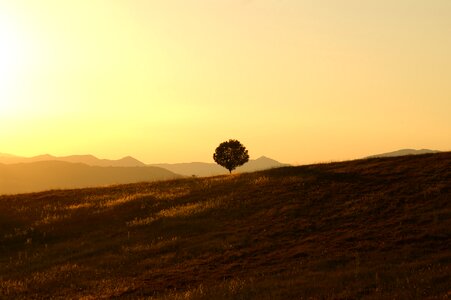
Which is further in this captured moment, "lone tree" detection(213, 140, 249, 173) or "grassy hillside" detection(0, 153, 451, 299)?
"lone tree" detection(213, 140, 249, 173)

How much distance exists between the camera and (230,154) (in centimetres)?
7238

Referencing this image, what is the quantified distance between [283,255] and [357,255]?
384 centimetres

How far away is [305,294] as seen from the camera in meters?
17.7

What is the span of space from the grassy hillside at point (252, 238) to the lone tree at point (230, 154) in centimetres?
2080

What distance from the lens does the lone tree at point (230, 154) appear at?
72438 millimetres

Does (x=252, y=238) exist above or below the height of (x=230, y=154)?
below

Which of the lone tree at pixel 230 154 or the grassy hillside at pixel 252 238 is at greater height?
the lone tree at pixel 230 154

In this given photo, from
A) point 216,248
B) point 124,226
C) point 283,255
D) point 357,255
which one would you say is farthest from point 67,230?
point 357,255

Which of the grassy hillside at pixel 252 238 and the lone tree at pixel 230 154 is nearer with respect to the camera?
the grassy hillside at pixel 252 238

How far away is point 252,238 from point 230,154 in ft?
140

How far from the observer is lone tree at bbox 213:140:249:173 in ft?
238

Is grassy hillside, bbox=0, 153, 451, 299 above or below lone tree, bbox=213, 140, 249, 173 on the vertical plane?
below

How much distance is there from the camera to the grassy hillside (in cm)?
2009

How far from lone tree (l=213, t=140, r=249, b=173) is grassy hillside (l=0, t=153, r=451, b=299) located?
68.3 feet
